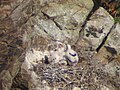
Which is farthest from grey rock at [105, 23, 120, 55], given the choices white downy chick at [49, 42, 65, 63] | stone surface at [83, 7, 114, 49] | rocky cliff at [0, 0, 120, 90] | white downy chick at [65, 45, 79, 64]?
white downy chick at [49, 42, 65, 63]

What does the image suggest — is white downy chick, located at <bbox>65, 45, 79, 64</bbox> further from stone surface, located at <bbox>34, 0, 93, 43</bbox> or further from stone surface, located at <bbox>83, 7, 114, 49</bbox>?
stone surface, located at <bbox>83, 7, 114, 49</bbox>

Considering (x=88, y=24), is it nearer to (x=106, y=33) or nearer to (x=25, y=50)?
(x=106, y=33)

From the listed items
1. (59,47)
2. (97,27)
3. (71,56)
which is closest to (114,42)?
(97,27)

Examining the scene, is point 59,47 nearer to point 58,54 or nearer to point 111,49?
A: point 58,54

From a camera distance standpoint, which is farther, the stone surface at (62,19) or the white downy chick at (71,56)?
the stone surface at (62,19)

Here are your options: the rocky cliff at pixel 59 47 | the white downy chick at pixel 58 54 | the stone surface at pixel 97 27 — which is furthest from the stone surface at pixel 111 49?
the white downy chick at pixel 58 54

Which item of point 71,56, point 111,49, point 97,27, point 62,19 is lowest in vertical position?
point 111,49

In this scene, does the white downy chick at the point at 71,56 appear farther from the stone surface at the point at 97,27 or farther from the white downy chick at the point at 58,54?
the stone surface at the point at 97,27

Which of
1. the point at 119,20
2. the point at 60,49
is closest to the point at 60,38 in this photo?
the point at 60,49
